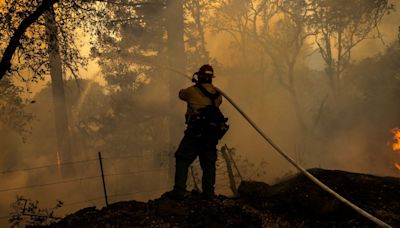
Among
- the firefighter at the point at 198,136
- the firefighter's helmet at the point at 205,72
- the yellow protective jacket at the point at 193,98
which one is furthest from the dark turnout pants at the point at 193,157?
the firefighter's helmet at the point at 205,72

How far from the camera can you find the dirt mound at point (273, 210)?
4832mm

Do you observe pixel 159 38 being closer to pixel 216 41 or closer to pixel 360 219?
pixel 216 41

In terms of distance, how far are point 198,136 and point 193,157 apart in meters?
0.36

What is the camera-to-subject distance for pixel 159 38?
76.2ft

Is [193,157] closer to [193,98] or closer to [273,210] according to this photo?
[193,98]

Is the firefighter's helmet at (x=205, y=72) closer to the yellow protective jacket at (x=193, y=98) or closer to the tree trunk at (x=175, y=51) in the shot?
the yellow protective jacket at (x=193, y=98)

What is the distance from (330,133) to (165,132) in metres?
12.2

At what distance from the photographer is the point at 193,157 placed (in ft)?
19.0

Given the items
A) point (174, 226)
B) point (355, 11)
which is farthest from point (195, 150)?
point (355, 11)

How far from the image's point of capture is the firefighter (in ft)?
18.7

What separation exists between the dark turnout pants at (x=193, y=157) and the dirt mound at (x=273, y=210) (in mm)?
248

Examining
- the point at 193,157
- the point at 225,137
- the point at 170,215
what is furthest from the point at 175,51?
the point at 170,215

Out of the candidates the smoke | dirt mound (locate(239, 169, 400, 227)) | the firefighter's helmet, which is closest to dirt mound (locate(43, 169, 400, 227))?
dirt mound (locate(239, 169, 400, 227))

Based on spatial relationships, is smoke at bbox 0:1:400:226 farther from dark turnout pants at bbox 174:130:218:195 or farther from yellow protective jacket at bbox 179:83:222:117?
yellow protective jacket at bbox 179:83:222:117
